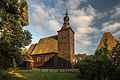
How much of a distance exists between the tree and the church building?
98.0ft

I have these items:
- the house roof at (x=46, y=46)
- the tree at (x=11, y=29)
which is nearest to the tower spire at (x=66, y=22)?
the house roof at (x=46, y=46)

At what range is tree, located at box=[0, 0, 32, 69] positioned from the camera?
85.0ft

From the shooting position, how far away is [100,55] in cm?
2567

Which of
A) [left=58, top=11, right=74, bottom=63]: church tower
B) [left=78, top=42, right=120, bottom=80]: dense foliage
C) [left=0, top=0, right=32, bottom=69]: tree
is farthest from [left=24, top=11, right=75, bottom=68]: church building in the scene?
[left=0, top=0, right=32, bottom=69]: tree

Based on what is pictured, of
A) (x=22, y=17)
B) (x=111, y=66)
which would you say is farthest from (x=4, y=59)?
(x=111, y=66)

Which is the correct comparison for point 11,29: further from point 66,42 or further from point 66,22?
point 66,22

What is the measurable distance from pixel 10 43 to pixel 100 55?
13.1 metres

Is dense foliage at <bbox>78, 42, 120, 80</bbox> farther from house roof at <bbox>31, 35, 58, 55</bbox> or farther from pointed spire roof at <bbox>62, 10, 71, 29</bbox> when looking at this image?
pointed spire roof at <bbox>62, 10, 71, 29</bbox>

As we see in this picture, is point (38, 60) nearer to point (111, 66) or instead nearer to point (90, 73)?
point (90, 73)

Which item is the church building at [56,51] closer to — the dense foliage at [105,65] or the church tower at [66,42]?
the church tower at [66,42]

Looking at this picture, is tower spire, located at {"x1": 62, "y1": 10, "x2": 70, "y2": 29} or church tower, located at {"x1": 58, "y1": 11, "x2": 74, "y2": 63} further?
tower spire, located at {"x1": 62, "y1": 10, "x2": 70, "y2": 29}

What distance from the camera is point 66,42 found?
61438 mm

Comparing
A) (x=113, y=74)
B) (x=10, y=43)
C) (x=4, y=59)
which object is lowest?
(x=113, y=74)

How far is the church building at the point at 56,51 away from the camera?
197 feet
